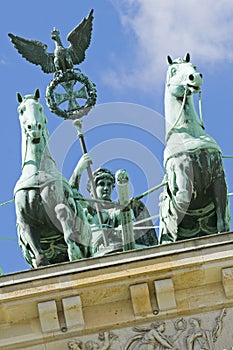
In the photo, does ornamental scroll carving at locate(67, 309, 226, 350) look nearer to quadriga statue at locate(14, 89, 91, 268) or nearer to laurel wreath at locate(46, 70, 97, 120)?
quadriga statue at locate(14, 89, 91, 268)

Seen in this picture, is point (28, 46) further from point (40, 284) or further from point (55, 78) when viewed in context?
Answer: point (40, 284)

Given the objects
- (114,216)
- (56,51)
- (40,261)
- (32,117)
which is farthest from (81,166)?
(56,51)

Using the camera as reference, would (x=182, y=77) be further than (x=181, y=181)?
Yes

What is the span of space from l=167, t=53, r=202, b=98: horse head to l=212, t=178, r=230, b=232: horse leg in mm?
1199

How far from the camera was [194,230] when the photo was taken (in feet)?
68.3

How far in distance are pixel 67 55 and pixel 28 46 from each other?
0.54m

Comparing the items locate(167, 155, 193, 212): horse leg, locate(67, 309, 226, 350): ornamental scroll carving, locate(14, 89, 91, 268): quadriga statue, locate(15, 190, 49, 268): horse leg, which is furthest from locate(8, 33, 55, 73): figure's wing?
locate(67, 309, 226, 350): ornamental scroll carving

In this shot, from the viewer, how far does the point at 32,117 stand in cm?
2109

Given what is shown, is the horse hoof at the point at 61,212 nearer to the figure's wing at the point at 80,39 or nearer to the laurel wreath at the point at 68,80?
the laurel wreath at the point at 68,80

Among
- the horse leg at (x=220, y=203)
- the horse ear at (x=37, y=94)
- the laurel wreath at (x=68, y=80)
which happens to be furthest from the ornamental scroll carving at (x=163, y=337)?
the laurel wreath at (x=68, y=80)

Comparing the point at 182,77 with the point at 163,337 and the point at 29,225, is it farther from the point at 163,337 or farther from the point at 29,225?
the point at 163,337

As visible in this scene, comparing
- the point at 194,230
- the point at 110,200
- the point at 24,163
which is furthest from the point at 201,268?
the point at 110,200

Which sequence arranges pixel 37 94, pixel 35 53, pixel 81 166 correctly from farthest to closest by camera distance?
pixel 35 53, pixel 81 166, pixel 37 94

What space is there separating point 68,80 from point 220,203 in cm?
368
